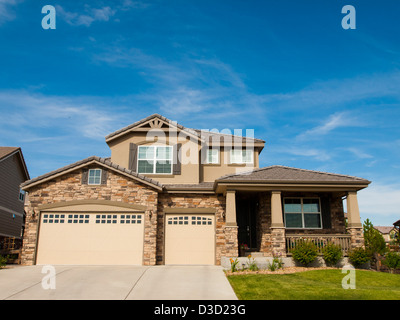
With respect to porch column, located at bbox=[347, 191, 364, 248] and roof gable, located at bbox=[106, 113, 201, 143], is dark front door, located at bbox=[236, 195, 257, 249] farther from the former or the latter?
porch column, located at bbox=[347, 191, 364, 248]

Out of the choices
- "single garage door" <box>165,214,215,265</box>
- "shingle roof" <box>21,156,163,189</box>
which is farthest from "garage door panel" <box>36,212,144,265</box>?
"shingle roof" <box>21,156,163,189</box>

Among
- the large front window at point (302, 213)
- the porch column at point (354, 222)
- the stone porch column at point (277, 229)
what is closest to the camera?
the stone porch column at point (277, 229)

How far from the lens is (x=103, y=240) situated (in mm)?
15383

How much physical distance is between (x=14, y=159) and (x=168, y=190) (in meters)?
14.5

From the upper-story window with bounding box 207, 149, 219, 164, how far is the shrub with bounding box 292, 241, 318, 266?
7.08 metres

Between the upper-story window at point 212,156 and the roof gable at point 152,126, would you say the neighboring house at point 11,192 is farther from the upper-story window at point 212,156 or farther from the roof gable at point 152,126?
the upper-story window at point 212,156

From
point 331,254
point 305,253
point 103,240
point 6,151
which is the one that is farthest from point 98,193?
point 6,151

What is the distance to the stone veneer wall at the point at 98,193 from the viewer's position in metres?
15.6

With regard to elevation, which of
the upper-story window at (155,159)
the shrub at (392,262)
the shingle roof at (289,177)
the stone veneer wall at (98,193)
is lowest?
the shrub at (392,262)

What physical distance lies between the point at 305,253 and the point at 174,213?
6.17 meters

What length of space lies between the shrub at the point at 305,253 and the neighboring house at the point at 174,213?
63 cm

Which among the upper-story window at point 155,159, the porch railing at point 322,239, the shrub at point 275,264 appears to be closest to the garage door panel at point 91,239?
the upper-story window at point 155,159

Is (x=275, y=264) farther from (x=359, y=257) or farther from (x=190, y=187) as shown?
(x=190, y=187)
